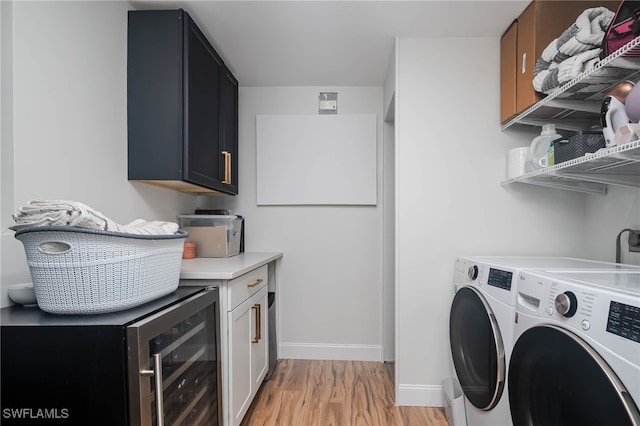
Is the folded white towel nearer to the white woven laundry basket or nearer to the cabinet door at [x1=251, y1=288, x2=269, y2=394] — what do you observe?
the white woven laundry basket

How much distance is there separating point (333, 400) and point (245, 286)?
37.8 inches

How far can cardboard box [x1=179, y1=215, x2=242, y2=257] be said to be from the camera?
2104mm

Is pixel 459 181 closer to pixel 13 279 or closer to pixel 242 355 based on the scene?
pixel 242 355

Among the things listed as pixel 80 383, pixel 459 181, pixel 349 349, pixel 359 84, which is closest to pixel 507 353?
pixel 459 181

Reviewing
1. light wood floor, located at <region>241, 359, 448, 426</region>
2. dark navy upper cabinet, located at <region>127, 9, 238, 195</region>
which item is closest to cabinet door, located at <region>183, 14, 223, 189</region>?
dark navy upper cabinet, located at <region>127, 9, 238, 195</region>

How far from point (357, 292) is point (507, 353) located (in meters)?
1.45

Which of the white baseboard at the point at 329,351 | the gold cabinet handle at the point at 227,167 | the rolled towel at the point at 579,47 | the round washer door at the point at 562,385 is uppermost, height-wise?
the rolled towel at the point at 579,47

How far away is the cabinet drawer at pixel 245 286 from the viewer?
1.48 meters

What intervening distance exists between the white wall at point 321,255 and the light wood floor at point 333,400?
0.69 ft

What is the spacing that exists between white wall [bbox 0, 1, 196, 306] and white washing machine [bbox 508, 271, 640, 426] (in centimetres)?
165

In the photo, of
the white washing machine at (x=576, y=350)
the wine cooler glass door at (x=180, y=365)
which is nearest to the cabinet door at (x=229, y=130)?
the wine cooler glass door at (x=180, y=365)

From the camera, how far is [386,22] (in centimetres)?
174

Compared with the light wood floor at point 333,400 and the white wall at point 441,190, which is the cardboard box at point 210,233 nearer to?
the light wood floor at point 333,400

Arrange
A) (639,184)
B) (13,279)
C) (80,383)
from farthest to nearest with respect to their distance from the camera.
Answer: (639,184)
(13,279)
(80,383)
